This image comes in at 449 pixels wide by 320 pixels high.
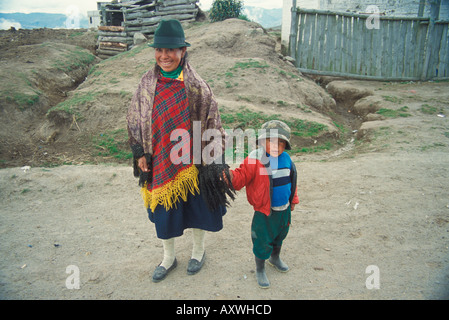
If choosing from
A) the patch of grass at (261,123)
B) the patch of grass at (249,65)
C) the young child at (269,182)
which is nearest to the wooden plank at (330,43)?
the patch of grass at (249,65)

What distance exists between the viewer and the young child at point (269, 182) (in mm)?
2441

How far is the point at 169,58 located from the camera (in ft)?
8.13

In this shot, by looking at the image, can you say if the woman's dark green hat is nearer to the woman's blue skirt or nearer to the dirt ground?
the woman's blue skirt

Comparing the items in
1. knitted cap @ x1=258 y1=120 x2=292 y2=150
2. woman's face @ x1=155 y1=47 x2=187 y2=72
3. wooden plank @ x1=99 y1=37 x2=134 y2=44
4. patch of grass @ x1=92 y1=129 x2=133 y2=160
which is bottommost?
patch of grass @ x1=92 y1=129 x2=133 y2=160

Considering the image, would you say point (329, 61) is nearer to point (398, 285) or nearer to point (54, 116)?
point (54, 116)

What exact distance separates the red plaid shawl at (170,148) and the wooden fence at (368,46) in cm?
867

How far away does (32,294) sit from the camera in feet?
8.65

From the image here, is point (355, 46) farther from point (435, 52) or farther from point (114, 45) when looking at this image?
point (114, 45)

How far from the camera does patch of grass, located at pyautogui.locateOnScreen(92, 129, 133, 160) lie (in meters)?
5.55

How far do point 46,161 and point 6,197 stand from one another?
1.20m

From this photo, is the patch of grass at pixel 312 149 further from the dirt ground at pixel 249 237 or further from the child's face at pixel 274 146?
the child's face at pixel 274 146

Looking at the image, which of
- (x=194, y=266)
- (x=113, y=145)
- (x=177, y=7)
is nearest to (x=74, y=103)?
(x=113, y=145)

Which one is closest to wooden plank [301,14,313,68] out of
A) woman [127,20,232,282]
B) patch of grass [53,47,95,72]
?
patch of grass [53,47,95,72]

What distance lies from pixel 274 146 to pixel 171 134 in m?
0.83
